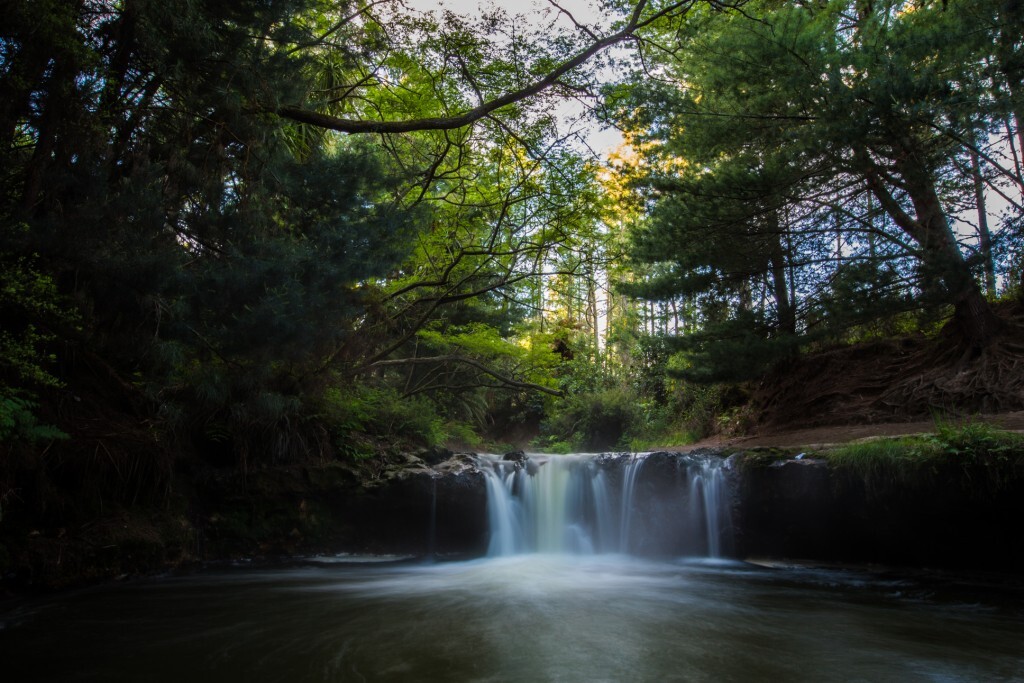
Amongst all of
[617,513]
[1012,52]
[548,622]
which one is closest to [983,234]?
[1012,52]

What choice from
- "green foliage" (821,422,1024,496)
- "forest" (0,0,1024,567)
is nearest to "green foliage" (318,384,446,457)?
"forest" (0,0,1024,567)

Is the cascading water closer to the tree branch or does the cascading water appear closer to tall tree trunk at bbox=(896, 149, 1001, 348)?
tall tree trunk at bbox=(896, 149, 1001, 348)

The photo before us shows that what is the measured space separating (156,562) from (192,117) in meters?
5.11

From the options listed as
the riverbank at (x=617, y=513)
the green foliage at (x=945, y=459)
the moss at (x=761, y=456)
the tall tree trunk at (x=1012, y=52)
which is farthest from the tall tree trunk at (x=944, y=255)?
the moss at (x=761, y=456)

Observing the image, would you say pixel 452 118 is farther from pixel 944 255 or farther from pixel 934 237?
pixel 934 237

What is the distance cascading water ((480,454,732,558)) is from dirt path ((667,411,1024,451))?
1792 millimetres

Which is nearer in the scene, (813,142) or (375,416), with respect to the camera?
(813,142)

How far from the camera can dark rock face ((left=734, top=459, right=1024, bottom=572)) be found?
658 cm

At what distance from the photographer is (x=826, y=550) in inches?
320

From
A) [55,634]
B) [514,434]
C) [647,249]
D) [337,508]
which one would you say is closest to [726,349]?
[647,249]

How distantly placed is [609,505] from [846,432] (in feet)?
12.8

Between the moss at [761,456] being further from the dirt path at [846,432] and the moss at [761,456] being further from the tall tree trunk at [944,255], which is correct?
the tall tree trunk at [944,255]

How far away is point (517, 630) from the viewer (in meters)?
5.09

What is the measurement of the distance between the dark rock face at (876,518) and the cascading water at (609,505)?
1.73 ft
